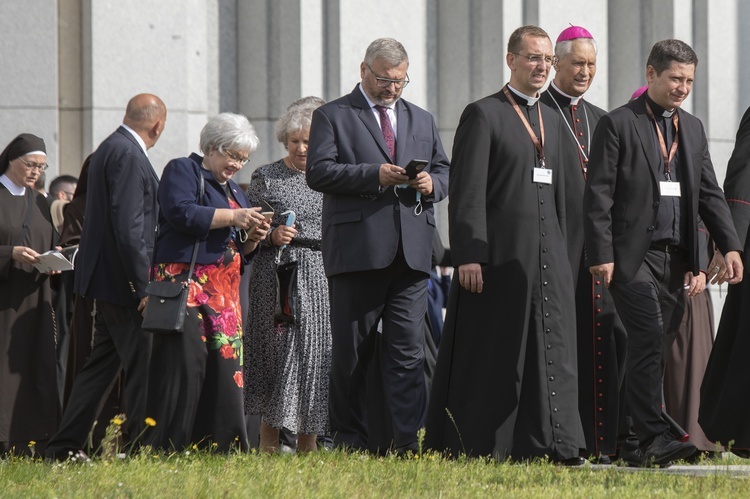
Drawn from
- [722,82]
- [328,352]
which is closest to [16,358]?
[328,352]

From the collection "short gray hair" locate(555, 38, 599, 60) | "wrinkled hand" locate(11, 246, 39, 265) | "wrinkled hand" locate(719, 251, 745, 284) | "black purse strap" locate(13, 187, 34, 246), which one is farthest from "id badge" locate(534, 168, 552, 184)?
"black purse strap" locate(13, 187, 34, 246)

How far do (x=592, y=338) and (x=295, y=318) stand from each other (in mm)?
1691

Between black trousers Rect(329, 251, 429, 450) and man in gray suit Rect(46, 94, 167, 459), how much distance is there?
104 cm

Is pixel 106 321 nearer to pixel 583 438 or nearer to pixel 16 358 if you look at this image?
pixel 16 358

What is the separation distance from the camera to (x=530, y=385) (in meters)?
7.31

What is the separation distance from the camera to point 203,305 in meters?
7.49

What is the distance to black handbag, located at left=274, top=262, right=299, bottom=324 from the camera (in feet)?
→ 27.8

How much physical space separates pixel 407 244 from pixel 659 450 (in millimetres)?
Answer: 1578

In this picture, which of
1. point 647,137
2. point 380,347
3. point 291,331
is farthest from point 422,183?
point 291,331

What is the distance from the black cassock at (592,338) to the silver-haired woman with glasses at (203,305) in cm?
163

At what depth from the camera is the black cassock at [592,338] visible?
25.6 ft

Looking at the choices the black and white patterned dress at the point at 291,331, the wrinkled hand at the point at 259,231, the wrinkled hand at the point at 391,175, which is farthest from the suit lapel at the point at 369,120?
the black and white patterned dress at the point at 291,331

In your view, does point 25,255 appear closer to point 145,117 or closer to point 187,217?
point 145,117

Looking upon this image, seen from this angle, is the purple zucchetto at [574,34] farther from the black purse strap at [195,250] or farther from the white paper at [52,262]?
the white paper at [52,262]
